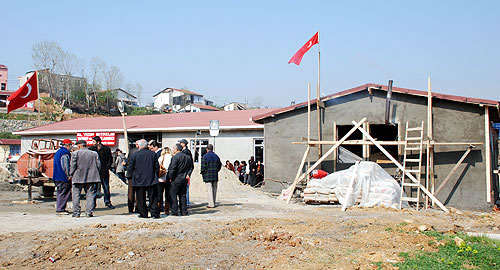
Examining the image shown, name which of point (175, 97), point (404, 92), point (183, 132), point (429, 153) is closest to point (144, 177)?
point (429, 153)

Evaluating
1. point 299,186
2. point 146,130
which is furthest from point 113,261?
point 146,130

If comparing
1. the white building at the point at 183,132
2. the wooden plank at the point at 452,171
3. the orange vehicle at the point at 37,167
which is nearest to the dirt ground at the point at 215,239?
the orange vehicle at the point at 37,167

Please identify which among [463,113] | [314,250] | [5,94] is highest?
[5,94]

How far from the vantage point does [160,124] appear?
26.0m

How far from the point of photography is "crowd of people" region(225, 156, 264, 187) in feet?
68.1

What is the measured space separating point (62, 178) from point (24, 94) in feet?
45.0

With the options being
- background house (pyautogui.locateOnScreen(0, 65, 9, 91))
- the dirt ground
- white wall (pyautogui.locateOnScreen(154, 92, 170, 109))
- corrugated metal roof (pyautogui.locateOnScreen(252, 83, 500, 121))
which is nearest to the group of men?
the dirt ground

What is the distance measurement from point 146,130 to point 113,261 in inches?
767

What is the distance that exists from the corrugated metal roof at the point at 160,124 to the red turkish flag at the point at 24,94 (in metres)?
4.92

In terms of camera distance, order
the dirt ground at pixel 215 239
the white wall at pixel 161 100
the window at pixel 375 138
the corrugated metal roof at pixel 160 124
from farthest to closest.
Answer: the white wall at pixel 161 100 < the corrugated metal roof at pixel 160 124 < the window at pixel 375 138 < the dirt ground at pixel 215 239

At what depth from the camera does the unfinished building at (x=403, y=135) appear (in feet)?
45.9

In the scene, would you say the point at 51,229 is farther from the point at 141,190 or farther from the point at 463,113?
the point at 463,113

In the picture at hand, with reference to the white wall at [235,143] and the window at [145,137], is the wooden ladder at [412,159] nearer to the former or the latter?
the white wall at [235,143]

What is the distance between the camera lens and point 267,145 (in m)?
17.7
